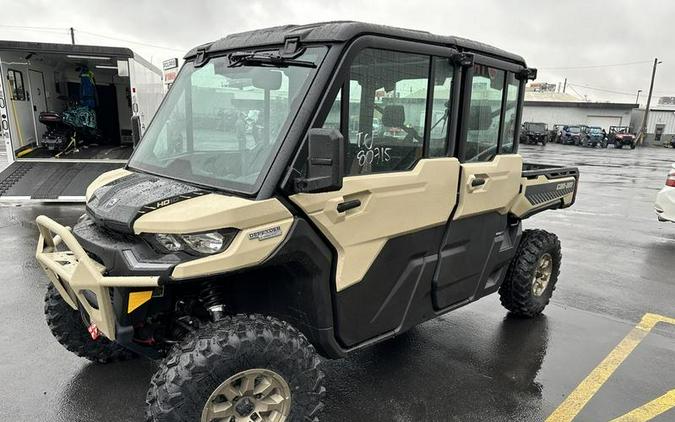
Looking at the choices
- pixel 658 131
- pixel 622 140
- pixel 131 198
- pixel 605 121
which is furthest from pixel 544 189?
pixel 605 121

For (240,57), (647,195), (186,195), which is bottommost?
(647,195)

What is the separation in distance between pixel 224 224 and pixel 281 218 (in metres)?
0.30

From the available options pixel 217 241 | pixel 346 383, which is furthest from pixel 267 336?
pixel 346 383

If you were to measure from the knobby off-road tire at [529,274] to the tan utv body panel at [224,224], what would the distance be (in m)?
2.85

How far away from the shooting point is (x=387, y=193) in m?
2.83

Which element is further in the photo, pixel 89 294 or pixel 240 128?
pixel 240 128

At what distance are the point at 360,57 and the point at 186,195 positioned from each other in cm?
119

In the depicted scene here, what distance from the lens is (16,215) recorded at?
8.31m

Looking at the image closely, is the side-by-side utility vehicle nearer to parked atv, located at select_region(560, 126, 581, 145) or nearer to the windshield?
the windshield

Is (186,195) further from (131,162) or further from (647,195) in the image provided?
(647,195)

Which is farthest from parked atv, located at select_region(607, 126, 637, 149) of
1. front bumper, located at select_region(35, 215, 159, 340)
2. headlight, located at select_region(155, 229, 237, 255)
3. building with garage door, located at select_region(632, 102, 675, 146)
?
front bumper, located at select_region(35, 215, 159, 340)

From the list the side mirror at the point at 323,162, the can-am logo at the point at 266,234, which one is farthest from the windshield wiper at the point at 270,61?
the can-am logo at the point at 266,234

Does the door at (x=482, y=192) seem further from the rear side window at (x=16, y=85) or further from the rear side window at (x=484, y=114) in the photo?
the rear side window at (x=16, y=85)

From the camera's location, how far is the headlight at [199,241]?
2252mm
